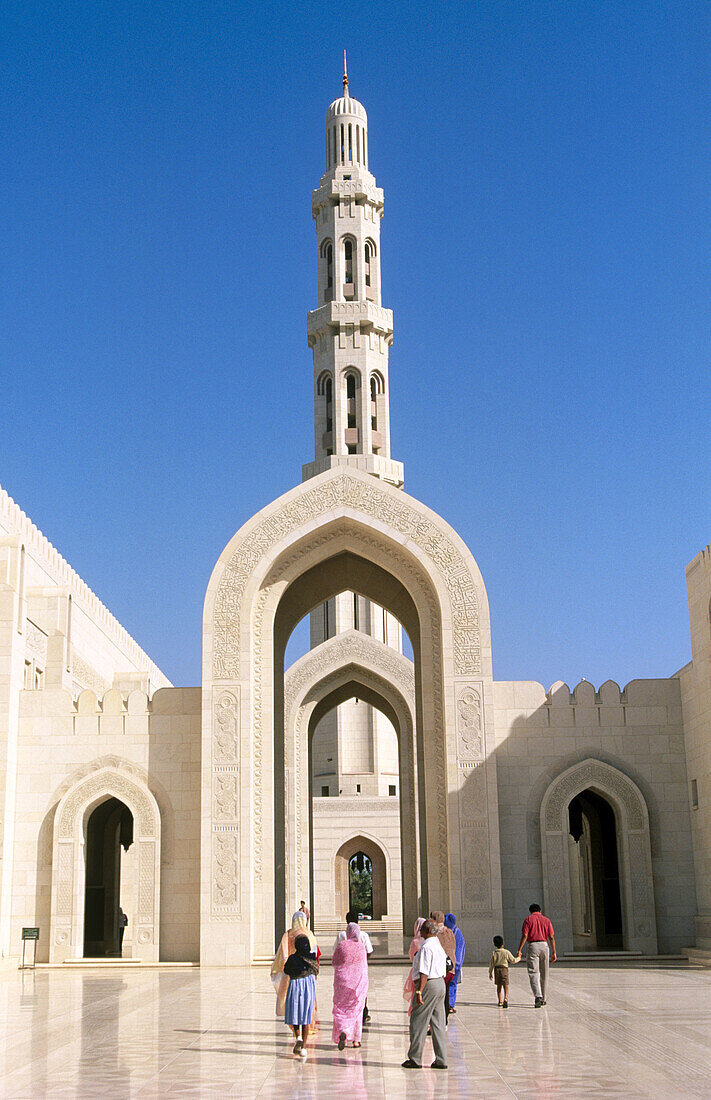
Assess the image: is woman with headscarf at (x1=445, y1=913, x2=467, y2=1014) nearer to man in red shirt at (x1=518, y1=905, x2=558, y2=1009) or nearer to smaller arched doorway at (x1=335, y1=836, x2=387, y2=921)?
man in red shirt at (x1=518, y1=905, x2=558, y2=1009)

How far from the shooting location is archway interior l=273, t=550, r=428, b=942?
71.7 ft

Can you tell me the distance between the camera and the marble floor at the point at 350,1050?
25.6ft

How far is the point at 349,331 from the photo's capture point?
1359 inches

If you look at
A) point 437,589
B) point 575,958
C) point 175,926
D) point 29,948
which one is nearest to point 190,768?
point 175,926

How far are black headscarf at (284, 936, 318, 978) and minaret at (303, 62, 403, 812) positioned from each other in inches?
903

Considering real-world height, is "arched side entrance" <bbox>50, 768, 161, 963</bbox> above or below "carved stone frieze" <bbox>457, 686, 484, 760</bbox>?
below

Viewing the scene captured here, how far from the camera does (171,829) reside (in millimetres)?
20109

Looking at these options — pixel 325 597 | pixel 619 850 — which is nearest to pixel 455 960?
pixel 619 850

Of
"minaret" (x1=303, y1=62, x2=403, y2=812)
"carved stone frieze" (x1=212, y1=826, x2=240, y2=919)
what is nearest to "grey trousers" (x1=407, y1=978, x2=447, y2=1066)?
"carved stone frieze" (x1=212, y1=826, x2=240, y2=919)

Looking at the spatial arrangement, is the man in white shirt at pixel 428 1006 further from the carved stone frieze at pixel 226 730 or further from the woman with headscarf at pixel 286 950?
the carved stone frieze at pixel 226 730

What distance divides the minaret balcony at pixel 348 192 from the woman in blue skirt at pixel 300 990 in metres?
29.3

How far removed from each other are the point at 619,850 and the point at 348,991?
1160 cm

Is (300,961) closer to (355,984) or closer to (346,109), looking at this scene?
(355,984)

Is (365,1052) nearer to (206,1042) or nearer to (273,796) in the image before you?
(206,1042)
